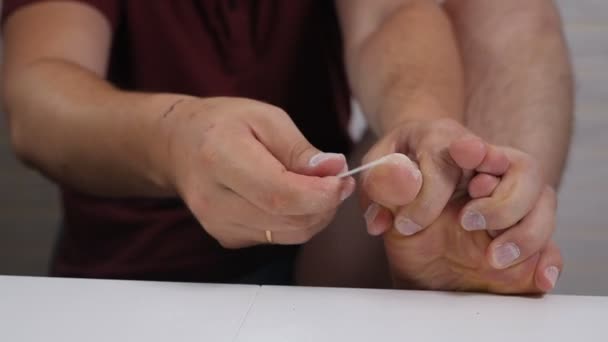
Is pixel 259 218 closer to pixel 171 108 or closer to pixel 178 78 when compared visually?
pixel 171 108

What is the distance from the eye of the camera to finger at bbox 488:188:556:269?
0.38m

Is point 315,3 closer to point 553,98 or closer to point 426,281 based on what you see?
point 553,98

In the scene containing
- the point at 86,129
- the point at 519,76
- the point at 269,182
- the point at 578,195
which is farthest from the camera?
the point at 578,195

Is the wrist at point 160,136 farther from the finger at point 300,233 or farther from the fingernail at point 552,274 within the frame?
the fingernail at point 552,274

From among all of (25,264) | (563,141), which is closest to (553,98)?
A: (563,141)

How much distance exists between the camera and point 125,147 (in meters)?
0.46

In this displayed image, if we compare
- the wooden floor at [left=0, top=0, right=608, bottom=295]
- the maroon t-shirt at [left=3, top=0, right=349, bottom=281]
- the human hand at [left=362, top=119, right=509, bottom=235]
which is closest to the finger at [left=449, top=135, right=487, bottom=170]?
the human hand at [left=362, top=119, right=509, bottom=235]

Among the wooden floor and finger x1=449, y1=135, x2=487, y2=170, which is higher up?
finger x1=449, y1=135, x2=487, y2=170

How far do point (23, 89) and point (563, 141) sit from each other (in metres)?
0.46

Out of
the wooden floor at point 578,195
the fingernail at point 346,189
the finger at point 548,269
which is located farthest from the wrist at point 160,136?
the wooden floor at point 578,195

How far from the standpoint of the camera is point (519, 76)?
60cm

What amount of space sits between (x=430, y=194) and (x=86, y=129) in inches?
10.2

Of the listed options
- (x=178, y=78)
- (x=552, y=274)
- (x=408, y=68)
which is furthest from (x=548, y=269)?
(x=178, y=78)

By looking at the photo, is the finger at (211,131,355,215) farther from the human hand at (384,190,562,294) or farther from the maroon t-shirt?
the maroon t-shirt
